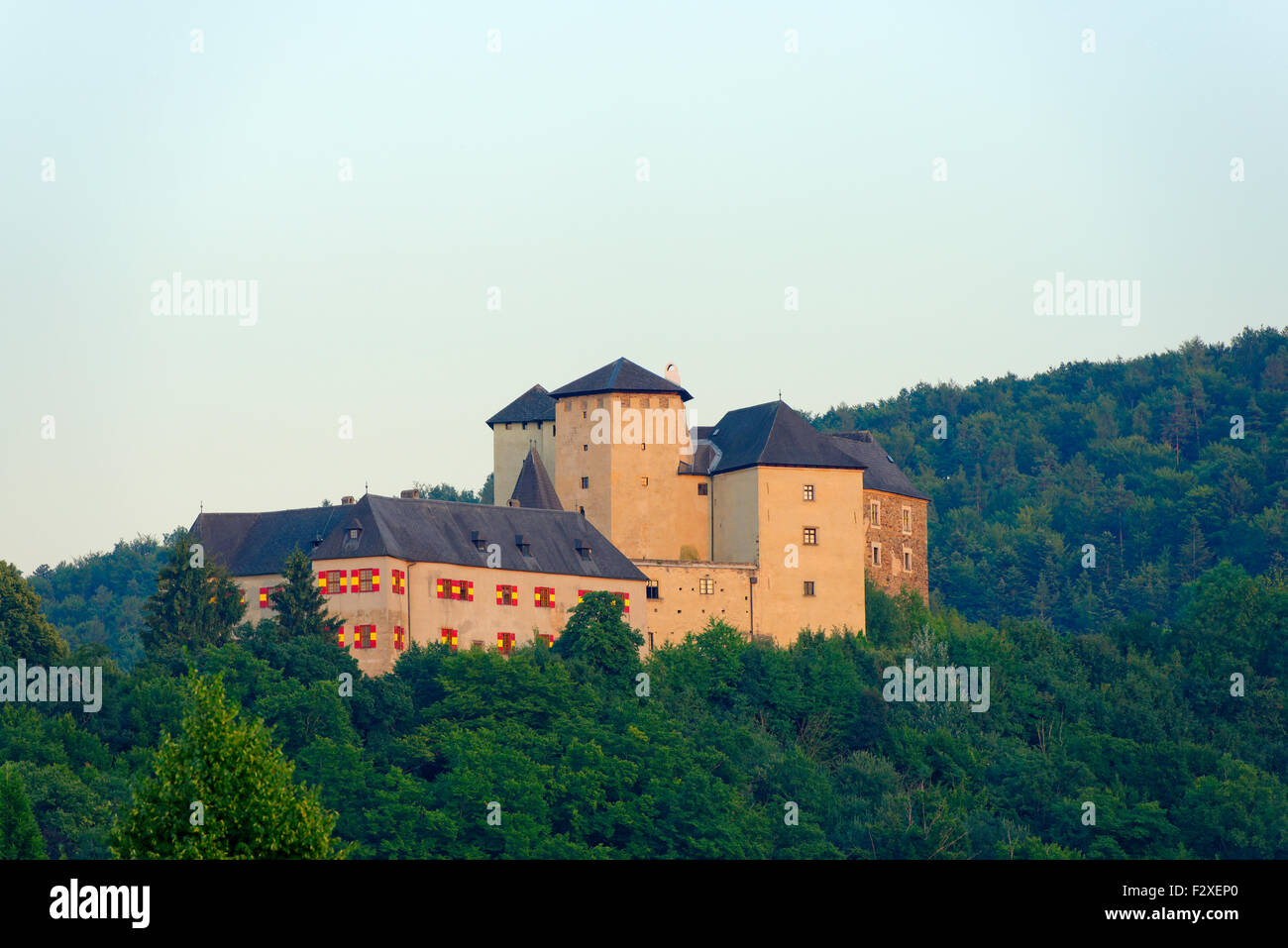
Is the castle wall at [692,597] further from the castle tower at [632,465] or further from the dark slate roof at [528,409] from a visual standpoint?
the dark slate roof at [528,409]

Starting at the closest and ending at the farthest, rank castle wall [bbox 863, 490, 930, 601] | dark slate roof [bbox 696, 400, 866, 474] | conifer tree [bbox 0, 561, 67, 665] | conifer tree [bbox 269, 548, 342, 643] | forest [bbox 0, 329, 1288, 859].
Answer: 1. forest [bbox 0, 329, 1288, 859]
2. conifer tree [bbox 269, 548, 342, 643]
3. conifer tree [bbox 0, 561, 67, 665]
4. dark slate roof [bbox 696, 400, 866, 474]
5. castle wall [bbox 863, 490, 930, 601]

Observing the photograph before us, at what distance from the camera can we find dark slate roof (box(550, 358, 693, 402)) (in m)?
80.8

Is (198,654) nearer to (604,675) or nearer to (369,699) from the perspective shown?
(369,699)

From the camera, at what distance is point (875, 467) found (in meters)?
88.8

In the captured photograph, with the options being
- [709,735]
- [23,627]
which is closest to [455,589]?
[709,735]

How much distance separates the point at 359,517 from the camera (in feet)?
240

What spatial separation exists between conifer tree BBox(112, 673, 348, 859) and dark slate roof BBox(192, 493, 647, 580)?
37.8m

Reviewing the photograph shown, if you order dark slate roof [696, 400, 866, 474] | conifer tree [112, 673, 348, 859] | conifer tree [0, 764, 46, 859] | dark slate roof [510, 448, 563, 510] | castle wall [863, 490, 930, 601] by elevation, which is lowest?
conifer tree [0, 764, 46, 859]

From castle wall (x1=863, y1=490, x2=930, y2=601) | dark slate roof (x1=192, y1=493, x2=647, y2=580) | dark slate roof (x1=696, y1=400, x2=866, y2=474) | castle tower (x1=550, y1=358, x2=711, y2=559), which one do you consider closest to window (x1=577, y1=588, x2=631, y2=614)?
dark slate roof (x1=192, y1=493, x2=647, y2=580)

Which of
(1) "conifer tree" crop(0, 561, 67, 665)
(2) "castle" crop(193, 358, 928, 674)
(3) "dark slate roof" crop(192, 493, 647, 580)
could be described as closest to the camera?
(2) "castle" crop(193, 358, 928, 674)

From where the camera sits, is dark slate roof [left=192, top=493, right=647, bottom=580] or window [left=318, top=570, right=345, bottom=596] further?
dark slate roof [left=192, top=493, right=647, bottom=580]

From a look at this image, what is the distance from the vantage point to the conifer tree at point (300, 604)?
69.5 metres

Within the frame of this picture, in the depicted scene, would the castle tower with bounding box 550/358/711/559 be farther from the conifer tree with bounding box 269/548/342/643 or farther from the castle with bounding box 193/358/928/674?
the conifer tree with bounding box 269/548/342/643

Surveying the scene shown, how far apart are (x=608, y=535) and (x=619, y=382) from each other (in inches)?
241
